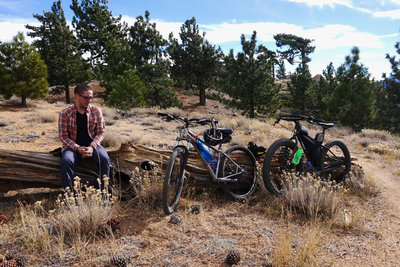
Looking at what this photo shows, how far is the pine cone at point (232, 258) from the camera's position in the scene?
290 centimetres

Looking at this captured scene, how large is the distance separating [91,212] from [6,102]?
24.8m

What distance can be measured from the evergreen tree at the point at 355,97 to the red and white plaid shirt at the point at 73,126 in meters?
21.4

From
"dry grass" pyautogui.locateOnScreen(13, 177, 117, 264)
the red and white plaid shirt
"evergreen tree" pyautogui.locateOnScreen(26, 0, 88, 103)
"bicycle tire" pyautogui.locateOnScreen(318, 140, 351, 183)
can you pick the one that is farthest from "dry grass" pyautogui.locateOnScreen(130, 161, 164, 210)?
"evergreen tree" pyautogui.locateOnScreen(26, 0, 88, 103)

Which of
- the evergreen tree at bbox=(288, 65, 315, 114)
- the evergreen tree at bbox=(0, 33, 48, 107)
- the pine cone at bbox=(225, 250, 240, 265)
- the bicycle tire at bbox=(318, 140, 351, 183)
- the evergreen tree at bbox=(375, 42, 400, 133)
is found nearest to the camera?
the pine cone at bbox=(225, 250, 240, 265)

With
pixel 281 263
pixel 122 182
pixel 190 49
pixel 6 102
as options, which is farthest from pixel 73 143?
pixel 190 49

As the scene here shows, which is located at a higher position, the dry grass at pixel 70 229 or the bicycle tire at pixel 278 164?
the bicycle tire at pixel 278 164

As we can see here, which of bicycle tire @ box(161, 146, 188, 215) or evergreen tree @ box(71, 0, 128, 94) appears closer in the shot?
bicycle tire @ box(161, 146, 188, 215)

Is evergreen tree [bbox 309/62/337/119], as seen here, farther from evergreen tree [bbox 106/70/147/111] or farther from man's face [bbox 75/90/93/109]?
man's face [bbox 75/90/93/109]

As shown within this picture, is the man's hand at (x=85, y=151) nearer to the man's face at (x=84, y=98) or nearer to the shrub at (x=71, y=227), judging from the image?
the man's face at (x=84, y=98)

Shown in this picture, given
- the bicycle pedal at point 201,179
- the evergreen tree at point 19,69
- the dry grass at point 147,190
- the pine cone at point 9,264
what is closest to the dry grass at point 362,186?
the bicycle pedal at point 201,179

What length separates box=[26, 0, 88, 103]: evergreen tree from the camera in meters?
26.4

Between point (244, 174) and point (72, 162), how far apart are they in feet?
9.11

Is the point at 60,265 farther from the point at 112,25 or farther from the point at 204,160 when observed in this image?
the point at 112,25

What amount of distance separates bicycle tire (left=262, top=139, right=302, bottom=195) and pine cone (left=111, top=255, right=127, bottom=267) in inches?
103
